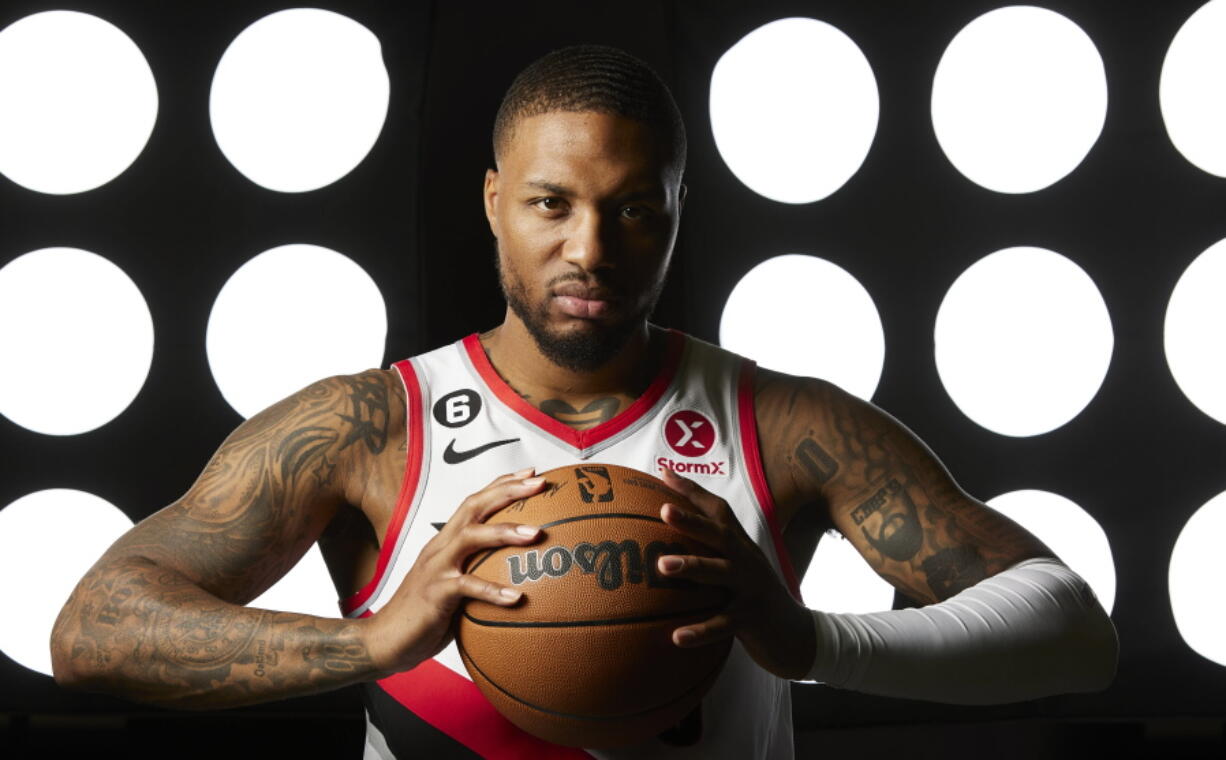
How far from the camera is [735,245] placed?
7.77 ft

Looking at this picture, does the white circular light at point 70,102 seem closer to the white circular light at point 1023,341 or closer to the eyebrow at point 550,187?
the eyebrow at point 550,187

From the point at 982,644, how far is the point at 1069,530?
1176mm

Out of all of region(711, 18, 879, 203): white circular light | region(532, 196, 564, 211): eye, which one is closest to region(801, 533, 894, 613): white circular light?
region(711, 18, 879, 203): white circular light

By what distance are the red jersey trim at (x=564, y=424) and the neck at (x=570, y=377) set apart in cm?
1

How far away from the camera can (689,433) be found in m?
1.52

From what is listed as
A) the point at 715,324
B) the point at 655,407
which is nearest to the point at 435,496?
the point at 655,407

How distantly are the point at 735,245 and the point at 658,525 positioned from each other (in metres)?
1.32

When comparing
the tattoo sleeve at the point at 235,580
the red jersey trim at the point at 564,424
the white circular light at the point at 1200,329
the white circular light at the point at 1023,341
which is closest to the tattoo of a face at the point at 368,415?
the tattoo sleeve at the point at 235,580

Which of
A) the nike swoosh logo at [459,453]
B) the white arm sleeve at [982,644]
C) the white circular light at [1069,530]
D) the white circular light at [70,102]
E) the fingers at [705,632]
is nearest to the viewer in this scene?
the fingers at [705,632]

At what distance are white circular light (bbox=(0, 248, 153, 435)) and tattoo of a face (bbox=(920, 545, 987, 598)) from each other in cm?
153

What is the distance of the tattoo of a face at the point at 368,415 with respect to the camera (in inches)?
59.2

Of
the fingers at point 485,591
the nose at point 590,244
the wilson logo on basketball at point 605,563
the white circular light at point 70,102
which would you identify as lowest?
the fingers at point 485,591

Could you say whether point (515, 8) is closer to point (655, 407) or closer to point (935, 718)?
point (655, 407)

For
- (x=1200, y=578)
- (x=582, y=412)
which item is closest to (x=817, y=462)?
(x=582, y=412)
